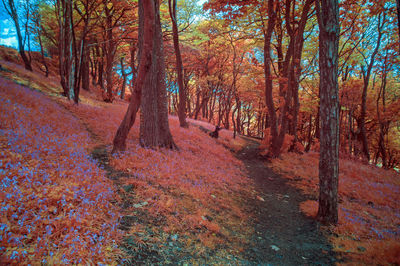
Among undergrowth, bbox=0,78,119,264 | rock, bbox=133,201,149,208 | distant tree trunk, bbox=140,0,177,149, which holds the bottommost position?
rock, bbox=133,201,149,208

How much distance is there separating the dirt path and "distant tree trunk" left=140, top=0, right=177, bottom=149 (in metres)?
5.01

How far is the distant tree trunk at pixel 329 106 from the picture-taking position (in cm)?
551

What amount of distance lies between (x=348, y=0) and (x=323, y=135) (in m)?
11.3

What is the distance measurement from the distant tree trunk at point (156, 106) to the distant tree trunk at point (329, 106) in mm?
6401

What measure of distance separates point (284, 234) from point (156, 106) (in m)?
7.16

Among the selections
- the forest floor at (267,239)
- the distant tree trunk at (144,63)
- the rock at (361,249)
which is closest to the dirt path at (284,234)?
the forest floor at (267,239)

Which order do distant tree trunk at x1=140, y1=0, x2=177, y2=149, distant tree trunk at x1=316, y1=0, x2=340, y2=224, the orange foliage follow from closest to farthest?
1. the orange foliage
2. distant tree trunk at x1=316, y1=0, x2=340, y2=224
3. distant tree trunk at x1=140, y1=0, x2=177, y2=149

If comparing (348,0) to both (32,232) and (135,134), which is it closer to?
(135,134)

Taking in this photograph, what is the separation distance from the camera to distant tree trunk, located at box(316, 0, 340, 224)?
18.1ft

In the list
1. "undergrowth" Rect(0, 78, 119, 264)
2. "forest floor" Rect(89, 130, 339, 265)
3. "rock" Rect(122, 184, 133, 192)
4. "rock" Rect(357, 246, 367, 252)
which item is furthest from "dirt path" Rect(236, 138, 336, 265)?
"rock" Rect(122, 184, 133, 192)

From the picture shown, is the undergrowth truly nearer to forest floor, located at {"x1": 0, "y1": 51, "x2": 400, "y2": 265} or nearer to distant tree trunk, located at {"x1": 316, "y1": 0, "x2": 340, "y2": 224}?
forest floor, located at {"x1": 0, "y1": 51, "x2": 400, "y2": 265}

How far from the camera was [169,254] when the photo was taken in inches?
132

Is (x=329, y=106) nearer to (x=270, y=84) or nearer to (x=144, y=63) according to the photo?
(x=144, y=63)

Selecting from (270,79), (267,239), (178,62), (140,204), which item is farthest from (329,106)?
(178,62)
